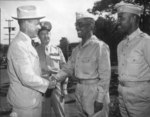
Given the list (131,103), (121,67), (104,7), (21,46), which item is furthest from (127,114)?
(104,7)

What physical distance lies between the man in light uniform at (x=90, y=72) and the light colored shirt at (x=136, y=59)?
0.93ft

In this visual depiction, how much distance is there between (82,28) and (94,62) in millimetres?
568

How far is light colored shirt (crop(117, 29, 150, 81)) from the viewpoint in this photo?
328 cm

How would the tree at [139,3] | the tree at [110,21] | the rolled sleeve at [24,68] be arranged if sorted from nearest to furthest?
the rolled sleeve at [24,68] < the tree at [139,3] < the tree at [110,21]

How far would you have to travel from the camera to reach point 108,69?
3570mm

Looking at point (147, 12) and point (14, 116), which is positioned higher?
point (147, 12)

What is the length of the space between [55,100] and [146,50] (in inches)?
89.0

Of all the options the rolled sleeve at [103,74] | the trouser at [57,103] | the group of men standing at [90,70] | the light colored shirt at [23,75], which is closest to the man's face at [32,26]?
the group of men standing at [90,70]

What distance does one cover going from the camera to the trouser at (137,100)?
129 inches

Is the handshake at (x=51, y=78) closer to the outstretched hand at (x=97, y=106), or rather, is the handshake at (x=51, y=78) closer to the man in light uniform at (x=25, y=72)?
the man in light uniform at (x=25, y=72)

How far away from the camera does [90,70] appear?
12.2 ft

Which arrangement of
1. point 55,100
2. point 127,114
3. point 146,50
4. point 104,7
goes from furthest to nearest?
1. point 104,7
2. point 55,100
3. point 127,114
4. point 146,50

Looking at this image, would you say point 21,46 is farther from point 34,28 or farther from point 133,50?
point 133,50

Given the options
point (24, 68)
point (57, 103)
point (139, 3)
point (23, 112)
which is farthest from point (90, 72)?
point (139, 3)
